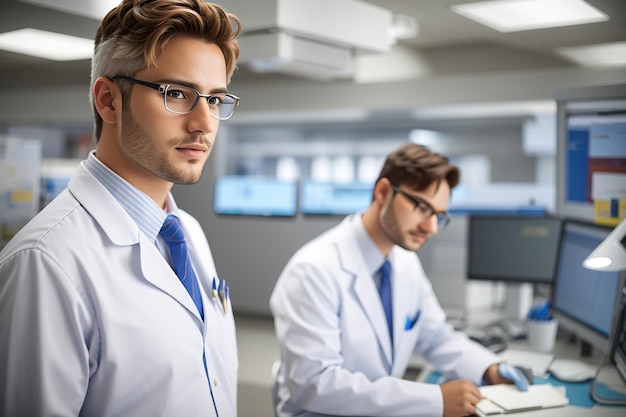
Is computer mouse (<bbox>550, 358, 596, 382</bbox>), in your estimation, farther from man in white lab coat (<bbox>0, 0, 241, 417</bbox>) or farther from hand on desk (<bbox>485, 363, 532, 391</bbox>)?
man in white lab coat (<bbox>0, 0, 241, 417</bbox>)

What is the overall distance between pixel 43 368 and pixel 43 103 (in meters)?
0.86

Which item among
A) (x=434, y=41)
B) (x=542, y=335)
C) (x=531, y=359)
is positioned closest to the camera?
(x=531, y=359)

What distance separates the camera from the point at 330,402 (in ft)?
5.67

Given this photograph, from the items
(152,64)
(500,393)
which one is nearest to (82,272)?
(152,64)

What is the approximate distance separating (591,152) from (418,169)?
0.89 meters

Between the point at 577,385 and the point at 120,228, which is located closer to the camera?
the point at 120,228

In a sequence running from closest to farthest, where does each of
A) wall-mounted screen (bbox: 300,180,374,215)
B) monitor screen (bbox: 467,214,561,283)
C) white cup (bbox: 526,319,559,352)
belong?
white cup (bbox: 526,319,559,352) < monitor screen (bbox: 467,214,561,283) < wall-mounted screen (bbox: 300,180,374,215)

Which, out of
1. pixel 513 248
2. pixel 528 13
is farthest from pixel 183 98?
pixel 528 13

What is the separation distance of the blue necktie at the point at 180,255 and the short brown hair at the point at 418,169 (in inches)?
35.7

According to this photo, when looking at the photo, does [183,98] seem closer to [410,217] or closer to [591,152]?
[410,217]

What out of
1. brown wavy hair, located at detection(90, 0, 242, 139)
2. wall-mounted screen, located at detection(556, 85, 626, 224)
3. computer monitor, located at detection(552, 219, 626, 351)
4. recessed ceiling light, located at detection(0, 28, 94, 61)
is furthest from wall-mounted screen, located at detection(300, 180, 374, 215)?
brown wavy hair, located at detection(90, 0, 242, 139)

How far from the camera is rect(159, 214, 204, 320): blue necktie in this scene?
1243 mm

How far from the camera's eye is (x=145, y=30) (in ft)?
3.63

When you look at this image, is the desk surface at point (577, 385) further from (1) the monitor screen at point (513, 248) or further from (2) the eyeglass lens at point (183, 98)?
(2) the eyeglass lens at point (183, 98)
